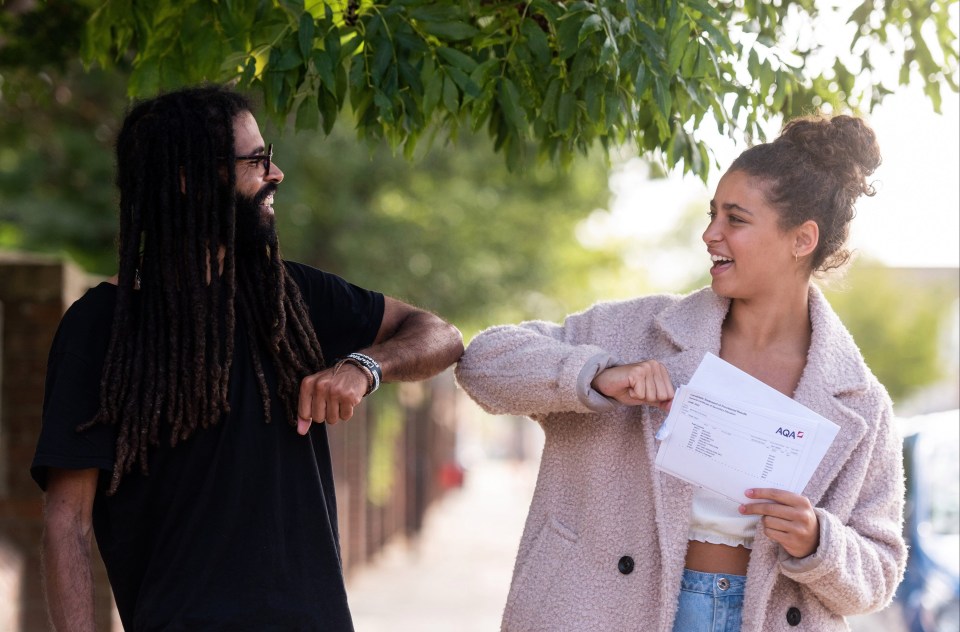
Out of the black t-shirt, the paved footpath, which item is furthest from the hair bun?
the paved footpath

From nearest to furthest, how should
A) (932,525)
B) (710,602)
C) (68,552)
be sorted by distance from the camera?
(68,552) → (710,602) → (932,525)

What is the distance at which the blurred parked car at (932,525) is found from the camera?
7.06 meters

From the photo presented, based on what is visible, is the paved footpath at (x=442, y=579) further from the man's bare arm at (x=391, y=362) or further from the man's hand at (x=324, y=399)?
the man's hand at (x=324, y=399)

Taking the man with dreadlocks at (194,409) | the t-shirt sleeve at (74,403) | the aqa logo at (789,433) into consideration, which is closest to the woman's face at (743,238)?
the aqa logo at (789,433)

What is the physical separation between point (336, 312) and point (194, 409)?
0.58 metres

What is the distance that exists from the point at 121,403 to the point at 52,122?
27.8 ft

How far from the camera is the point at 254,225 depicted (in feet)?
9.89

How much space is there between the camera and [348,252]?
1144 cm

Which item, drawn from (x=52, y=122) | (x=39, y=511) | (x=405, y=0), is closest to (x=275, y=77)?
(x=405, y=0)

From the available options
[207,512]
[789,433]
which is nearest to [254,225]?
[207,512]

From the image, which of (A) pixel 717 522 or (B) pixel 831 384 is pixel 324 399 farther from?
(B) pixel 831 384

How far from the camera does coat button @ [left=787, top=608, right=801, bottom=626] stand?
11.1 feet

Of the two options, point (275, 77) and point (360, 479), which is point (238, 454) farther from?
point (360, 479)

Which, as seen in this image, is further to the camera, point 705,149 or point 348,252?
point 348,252
